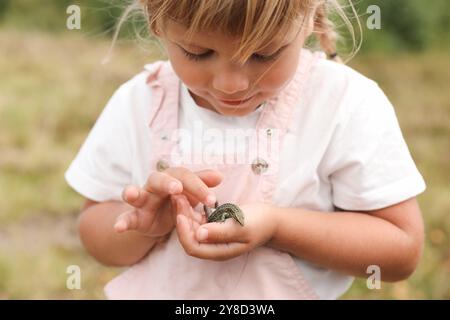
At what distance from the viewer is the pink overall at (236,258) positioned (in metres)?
1.75

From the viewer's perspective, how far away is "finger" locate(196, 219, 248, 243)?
153 cm

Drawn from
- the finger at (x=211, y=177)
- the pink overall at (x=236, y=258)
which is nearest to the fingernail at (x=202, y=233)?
the finger at (x=211, y=177)

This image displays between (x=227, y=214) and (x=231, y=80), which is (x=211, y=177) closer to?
(x=227, y=214)

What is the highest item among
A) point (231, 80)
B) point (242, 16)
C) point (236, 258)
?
point (242, 16)

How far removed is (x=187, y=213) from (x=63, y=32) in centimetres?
458

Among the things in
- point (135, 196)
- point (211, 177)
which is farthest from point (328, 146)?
point (135, 196)

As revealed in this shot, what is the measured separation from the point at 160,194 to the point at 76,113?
8.69 feet

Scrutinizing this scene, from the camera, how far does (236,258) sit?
1796 millimetres

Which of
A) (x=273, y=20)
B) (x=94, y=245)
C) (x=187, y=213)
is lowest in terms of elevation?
(x=94, y=245)

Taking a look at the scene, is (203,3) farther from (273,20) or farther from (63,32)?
(63,32)

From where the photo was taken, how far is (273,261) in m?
1.79

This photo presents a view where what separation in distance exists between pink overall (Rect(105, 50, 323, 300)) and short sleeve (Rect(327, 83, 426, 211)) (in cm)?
13

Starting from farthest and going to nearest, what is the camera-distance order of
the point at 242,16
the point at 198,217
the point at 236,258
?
the point at 236,258 < the point at 198,217 < the point at 242,16
